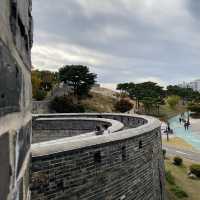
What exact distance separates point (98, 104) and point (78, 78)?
10684 mm

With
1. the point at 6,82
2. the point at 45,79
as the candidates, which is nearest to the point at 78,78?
the point at 45,79

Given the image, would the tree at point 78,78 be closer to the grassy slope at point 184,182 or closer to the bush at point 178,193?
the grassy slope at point 184,182

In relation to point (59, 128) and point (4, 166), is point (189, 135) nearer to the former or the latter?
point (59, 128)

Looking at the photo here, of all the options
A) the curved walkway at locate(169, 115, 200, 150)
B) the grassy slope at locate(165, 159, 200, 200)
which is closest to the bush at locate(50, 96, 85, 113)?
the curved walkway at locate(169, 115, 200, 150)

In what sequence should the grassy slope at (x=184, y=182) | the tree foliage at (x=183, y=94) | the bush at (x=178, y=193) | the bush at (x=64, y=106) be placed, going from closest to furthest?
the bush at (x=178, y=193), the grassy slope at (x=184, y=182), the bush at (x=64, y=106), the tree foliage at (x=183, y=94)

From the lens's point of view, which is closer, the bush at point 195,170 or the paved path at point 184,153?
the bush at point 195,170

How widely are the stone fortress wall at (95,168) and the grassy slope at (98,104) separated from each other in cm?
4797

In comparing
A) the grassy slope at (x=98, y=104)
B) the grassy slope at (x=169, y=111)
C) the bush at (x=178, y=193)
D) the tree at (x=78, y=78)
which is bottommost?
the bush at (x=178, y=193)

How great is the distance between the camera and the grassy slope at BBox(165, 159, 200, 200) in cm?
1845

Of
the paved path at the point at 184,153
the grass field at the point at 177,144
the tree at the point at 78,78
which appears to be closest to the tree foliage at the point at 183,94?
the tree at the point at 78,78

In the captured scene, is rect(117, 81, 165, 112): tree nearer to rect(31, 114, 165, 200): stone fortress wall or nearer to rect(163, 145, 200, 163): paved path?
rect(163, 145, 200, 163): paved path

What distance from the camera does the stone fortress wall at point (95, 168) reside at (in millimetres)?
4969

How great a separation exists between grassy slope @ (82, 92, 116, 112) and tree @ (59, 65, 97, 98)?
3.34m

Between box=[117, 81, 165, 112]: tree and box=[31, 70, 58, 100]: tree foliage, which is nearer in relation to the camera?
box=[31, 70, 58, 100]: tree foliage
